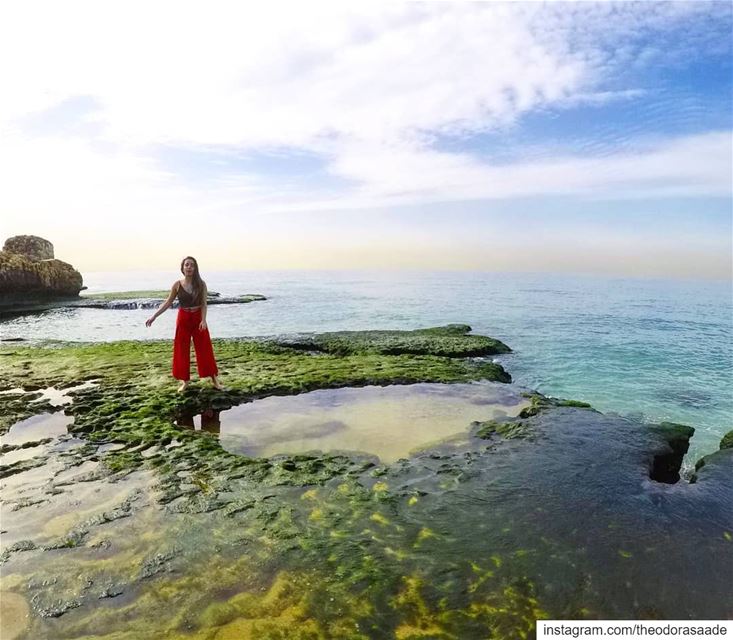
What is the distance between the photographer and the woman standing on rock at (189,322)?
41.1 feet

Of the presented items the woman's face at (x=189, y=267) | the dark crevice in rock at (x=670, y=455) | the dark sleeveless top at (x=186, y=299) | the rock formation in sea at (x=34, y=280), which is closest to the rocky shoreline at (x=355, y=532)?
the dark crevice in rock at (x=670, y=455)

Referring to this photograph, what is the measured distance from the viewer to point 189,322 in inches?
512

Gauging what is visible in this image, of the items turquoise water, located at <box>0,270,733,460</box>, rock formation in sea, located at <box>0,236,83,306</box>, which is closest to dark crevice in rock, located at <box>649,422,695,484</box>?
turquoise water, located at <box>0,270,733,460</box>

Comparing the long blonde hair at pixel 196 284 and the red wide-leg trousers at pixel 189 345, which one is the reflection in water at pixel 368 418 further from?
the long blonde hair at pixel 196 284

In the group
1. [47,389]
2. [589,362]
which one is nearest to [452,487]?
[47,389]

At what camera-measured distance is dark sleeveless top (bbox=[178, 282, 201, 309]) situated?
12633 millimetres

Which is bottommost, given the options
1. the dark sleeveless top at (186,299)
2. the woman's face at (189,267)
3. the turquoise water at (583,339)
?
the turquoise water at (583,339)

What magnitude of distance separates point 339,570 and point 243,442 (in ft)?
16.7

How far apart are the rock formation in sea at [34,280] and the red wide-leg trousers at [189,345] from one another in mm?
48486

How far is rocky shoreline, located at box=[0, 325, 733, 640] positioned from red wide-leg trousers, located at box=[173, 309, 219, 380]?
73.5 inches

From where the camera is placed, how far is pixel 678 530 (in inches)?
274

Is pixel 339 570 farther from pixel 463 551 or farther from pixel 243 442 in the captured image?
pixel 243 442

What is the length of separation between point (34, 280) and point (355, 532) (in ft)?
200

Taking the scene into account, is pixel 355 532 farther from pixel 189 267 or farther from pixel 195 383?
pixel 195 383
